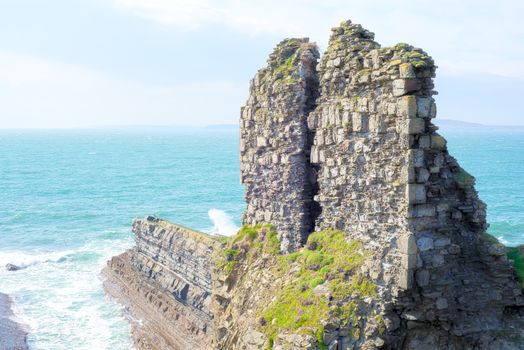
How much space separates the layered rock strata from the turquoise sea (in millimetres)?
1329

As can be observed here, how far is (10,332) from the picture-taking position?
34906 millimetres

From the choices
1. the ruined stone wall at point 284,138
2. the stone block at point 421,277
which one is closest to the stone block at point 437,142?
the stone block at point 421,277

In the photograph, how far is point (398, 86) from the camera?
9.76m

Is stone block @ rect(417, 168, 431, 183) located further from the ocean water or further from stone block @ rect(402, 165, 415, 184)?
the ocean water

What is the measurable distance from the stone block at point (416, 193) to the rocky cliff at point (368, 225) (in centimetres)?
2

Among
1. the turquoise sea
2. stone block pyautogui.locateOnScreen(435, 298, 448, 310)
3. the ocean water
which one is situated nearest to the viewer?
stone block pyautogui.locateOnScreen(435, 298, 448, 310)

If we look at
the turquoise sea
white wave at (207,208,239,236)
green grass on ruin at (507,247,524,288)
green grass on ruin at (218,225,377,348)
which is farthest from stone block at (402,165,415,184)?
white wave at (207,208,239,236)

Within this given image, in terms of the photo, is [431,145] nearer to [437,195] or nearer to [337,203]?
[437,195]

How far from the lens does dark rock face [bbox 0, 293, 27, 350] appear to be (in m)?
33.1

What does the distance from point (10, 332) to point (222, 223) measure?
108ft

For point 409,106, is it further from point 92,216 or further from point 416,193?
point 92,216

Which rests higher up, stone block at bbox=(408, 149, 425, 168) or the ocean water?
stone block at bbox=(408, 149, 425, 168)

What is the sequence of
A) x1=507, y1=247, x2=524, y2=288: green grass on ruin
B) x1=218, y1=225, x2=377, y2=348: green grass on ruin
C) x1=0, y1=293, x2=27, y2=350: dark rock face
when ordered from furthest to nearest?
1. x1=0, y1=293, x2=27, y2=350: dark rock face
2. x1=507, y1=247, x2=524, y2=288: green grass on ruin
3. x1=218, y1=225, x2=377, y2=348: green grass on ruin

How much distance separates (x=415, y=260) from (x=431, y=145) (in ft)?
6.47
